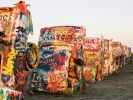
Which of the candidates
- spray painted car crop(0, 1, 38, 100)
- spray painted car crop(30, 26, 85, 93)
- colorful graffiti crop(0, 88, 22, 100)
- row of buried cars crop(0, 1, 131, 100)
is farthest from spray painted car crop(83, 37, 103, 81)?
colorful graffiti crop(0, 88, 22, 100)

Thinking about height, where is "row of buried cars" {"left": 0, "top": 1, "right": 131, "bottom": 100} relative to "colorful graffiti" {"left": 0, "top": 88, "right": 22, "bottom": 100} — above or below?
above

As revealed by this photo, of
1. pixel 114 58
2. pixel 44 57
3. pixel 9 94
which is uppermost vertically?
pixel 44 57

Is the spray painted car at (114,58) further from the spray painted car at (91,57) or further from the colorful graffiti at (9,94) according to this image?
the colorful graffiti at (9,94)

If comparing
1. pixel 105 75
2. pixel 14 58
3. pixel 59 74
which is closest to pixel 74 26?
pixel 59 74

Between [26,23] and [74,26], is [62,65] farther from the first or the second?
[26,23]

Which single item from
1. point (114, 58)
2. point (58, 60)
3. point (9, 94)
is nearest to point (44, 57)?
point (58, 60)

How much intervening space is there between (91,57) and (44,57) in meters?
8.97

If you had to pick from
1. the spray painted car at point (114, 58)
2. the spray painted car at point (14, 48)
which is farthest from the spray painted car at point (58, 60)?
the spray painted car at point (114, 58)

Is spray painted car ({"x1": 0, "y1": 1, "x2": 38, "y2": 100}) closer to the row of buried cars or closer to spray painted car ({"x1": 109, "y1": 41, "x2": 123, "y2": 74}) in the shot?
the row of buried cars

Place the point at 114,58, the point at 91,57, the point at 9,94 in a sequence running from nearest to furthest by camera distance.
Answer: the point at 9,94, the point at 91,57, the point at 114,58

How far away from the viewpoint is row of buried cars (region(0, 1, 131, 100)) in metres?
14.4

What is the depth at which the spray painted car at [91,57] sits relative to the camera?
2898 centimetres

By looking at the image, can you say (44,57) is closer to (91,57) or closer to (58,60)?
(58,60)

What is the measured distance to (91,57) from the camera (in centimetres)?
2916
